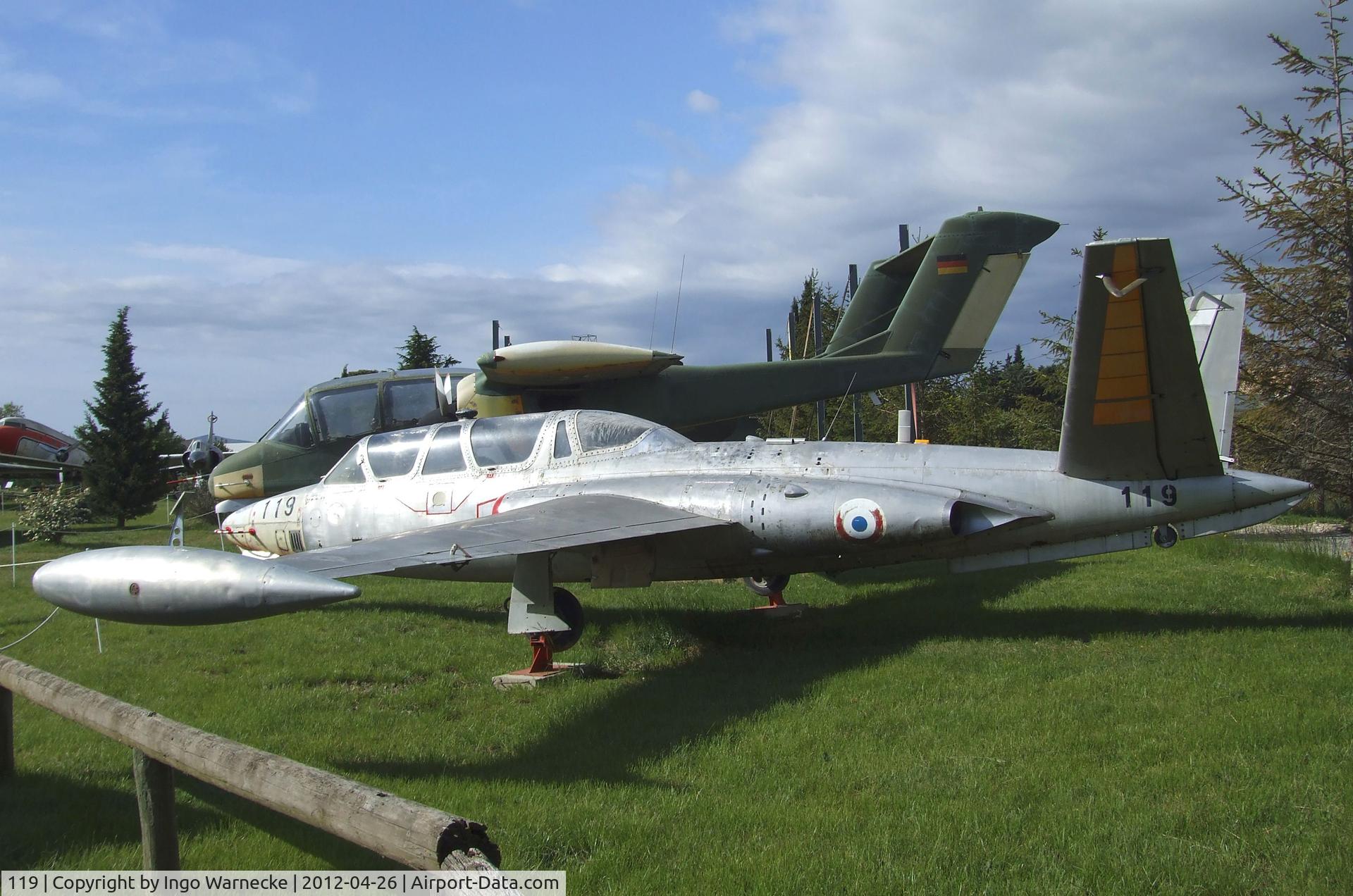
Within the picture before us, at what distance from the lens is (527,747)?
638 centimetres

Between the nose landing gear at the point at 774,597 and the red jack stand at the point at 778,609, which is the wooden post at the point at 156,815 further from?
the red jack stand at the point at 778,609

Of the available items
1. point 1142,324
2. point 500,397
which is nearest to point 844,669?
point 1142,324

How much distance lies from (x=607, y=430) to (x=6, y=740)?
19.8 ft

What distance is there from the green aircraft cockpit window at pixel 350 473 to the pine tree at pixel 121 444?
2656 cm

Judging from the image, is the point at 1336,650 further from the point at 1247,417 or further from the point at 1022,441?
the point at 1022,441

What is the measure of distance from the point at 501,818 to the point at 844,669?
12.7ft

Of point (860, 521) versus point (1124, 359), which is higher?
point (1124, 359)

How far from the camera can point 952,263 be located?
14.4 metres

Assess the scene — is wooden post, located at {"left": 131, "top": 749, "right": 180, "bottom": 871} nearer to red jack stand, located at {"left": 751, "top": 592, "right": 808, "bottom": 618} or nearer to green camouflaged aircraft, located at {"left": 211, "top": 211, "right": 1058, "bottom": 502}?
red jack stand, located at {"left": 751, "top": 592, "right": 808, "bottom": 618}

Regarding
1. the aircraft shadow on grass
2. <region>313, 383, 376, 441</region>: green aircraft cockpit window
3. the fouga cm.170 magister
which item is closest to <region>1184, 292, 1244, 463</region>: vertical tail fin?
the fouga cm.170 magister

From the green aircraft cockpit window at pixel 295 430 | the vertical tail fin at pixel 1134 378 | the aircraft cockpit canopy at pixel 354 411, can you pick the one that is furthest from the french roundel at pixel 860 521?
the green aircraft cockpit window at pixel 295 430

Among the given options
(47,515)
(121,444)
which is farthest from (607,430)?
(121,444)

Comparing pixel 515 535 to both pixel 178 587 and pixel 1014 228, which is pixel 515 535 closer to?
pixel 178 587

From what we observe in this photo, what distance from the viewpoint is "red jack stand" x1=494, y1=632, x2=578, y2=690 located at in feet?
26.7
